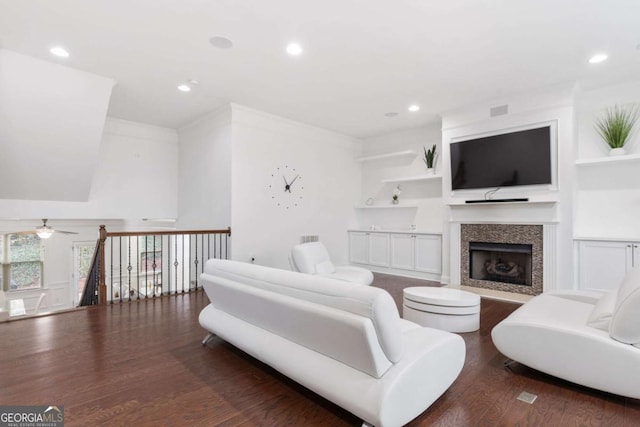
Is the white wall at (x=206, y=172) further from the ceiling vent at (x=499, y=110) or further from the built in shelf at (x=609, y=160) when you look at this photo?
the built in shelf at (x=609, y=160)

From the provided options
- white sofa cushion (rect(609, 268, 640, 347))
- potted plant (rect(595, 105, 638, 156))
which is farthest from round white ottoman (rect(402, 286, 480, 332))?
potted plant (rect(595, 105, 638, 156))

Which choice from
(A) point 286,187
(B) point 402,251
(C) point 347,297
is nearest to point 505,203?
(B) point 402,251

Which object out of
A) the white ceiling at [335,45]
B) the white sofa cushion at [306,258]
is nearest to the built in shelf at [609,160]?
the white ceiling at [335,45]

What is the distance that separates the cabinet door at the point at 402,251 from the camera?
6352mm

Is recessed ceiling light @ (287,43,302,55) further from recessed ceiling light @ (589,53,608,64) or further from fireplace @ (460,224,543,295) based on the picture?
fireplace @ (460,224,543,295)

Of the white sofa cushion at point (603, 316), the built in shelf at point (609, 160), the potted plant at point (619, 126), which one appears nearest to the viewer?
the white sofa cushion at point (603, 316)

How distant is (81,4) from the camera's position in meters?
2.85

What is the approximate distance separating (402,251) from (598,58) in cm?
404

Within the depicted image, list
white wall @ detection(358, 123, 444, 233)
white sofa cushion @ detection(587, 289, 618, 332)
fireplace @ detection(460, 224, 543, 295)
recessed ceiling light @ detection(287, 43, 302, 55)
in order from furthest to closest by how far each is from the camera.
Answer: white wall @ detection(358, 123, 444, 233)
fireplace @ detection(460, 224, 543, 295)
recessed ceiling light @ detection(287, 43, 302, 55)
white sofa cushion @ detection(587, 289, 618, 332)

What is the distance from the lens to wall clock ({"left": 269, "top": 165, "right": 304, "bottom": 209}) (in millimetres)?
5992

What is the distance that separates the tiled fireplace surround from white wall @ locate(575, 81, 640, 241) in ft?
1.67

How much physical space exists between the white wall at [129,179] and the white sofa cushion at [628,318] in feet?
22.6

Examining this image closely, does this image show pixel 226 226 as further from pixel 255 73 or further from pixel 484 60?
pixel 484 60

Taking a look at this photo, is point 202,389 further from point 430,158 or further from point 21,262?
point 21,262
